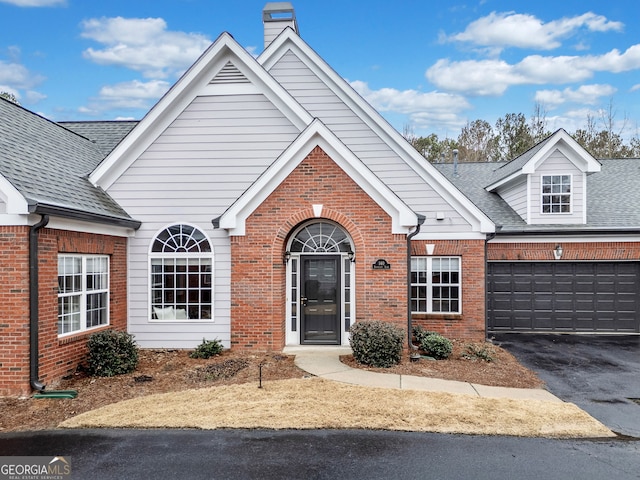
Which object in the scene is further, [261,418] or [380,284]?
[380,284]

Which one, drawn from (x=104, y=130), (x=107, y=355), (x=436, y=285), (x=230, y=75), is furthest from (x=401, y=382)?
(x=104, y=130)

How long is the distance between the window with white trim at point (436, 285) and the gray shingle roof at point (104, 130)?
10.3 metres

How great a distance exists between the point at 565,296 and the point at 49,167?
14.7 metres

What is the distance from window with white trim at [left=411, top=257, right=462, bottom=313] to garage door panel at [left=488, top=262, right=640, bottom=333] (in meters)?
2.22

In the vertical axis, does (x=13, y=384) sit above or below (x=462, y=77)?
below

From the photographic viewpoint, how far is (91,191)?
10.1 meters

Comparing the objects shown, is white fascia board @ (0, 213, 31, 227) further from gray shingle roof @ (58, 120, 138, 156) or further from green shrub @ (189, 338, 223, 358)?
gray shingle roof @ (58, 120, 138, 156)

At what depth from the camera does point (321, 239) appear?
1062cm

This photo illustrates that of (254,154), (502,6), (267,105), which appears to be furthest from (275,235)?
(502,6)

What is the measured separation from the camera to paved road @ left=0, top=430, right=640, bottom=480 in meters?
4.76

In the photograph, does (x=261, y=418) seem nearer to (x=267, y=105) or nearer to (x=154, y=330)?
(x=154, y=330)

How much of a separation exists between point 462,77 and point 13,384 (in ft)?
142

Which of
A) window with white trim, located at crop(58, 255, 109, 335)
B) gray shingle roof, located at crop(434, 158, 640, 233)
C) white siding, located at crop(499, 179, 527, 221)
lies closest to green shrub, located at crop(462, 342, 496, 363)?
gray shingle roof, located at crop(434, 158, 640, 233)

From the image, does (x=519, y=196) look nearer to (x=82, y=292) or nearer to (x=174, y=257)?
(x=174, y=257)
